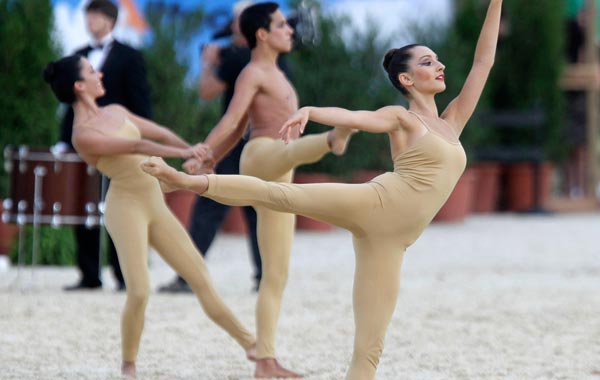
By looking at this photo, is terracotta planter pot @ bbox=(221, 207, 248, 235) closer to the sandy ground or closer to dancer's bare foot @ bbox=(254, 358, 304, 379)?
the sandy ground


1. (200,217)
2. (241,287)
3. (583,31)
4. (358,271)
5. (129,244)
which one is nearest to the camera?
(358,271)

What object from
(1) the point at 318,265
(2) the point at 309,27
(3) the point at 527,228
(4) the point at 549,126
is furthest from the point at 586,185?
(1) the point at 318,265

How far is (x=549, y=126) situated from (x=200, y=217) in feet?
33.8

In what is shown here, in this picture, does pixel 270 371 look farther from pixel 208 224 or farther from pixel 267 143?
pixel 208 224

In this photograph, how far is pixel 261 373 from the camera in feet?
15.9

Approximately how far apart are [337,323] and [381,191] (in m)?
2.71

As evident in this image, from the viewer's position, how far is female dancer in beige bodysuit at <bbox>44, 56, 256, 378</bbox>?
4824 mm

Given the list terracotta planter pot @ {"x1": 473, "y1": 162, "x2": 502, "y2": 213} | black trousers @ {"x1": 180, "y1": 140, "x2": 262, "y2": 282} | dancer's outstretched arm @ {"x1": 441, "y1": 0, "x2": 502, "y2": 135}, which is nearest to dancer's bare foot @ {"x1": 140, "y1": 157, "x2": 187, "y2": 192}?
dancer's outstretched arm @ {"x1": 441, "y1": 0, "x2": 502, "y2": 135}

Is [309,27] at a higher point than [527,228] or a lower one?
higher

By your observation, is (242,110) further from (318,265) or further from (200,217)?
(318,265)

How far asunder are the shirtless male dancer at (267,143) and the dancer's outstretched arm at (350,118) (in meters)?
0.54

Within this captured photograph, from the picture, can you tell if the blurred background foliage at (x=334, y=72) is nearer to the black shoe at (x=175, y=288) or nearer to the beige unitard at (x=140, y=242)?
the black shoe at (x=175, y=288)

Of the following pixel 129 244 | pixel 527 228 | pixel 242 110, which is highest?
pixel 242 110

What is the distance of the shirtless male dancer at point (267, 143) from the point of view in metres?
4.84
